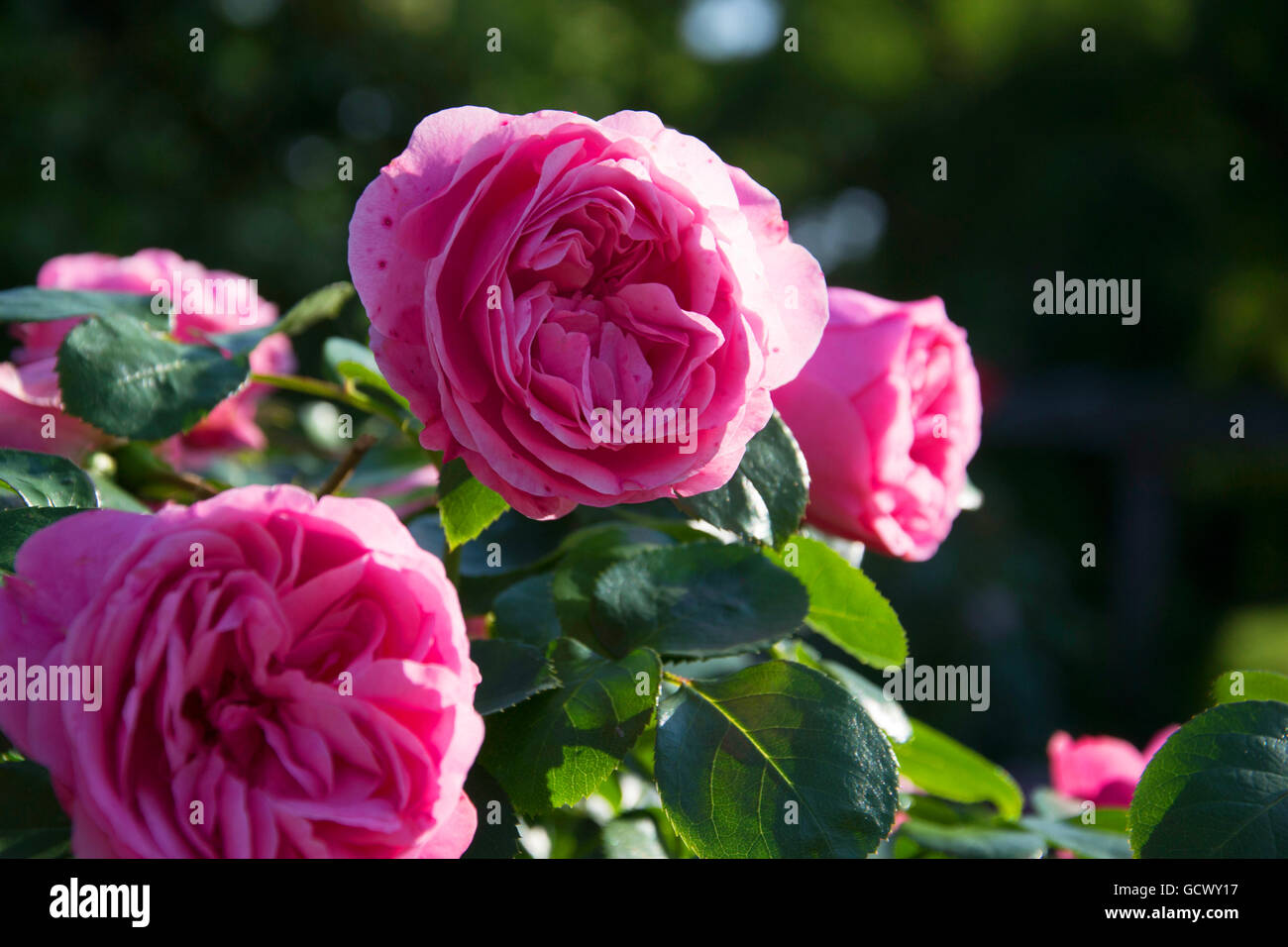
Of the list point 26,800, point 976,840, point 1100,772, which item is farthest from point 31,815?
point 1100,772

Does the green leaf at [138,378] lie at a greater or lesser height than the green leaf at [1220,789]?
greater

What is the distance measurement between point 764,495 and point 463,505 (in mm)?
98

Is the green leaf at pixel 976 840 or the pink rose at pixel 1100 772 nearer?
the green leaf at pixel 976 840

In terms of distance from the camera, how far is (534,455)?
11.6 inches

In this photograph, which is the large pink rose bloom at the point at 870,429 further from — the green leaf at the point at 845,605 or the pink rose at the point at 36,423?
the pink rose at the point at 36,423

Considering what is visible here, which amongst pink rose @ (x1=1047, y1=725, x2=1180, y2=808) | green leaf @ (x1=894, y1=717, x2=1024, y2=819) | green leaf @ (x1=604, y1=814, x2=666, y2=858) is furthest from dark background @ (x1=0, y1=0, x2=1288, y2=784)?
green leaf @ (x1=604, y1=814, x2=666, y2=858)

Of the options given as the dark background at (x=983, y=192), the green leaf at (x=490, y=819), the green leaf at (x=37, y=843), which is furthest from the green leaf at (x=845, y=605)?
the dark background at (x=983, y=192)

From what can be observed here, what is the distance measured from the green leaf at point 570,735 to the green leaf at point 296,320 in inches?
8.4

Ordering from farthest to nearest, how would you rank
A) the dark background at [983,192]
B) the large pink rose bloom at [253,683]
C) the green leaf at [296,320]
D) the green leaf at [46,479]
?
the dark background at [983,192], the green leaf at [296,320], the green leaf at [46,479], the large pink rose bloom at [253,683]

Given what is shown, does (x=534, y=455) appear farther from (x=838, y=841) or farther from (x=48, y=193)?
(x=48, y=193)

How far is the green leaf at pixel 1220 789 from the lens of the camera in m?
0.31

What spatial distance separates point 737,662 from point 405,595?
0.26 metres

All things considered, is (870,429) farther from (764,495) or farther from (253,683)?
(253,683)

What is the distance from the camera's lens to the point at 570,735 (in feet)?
1.03
